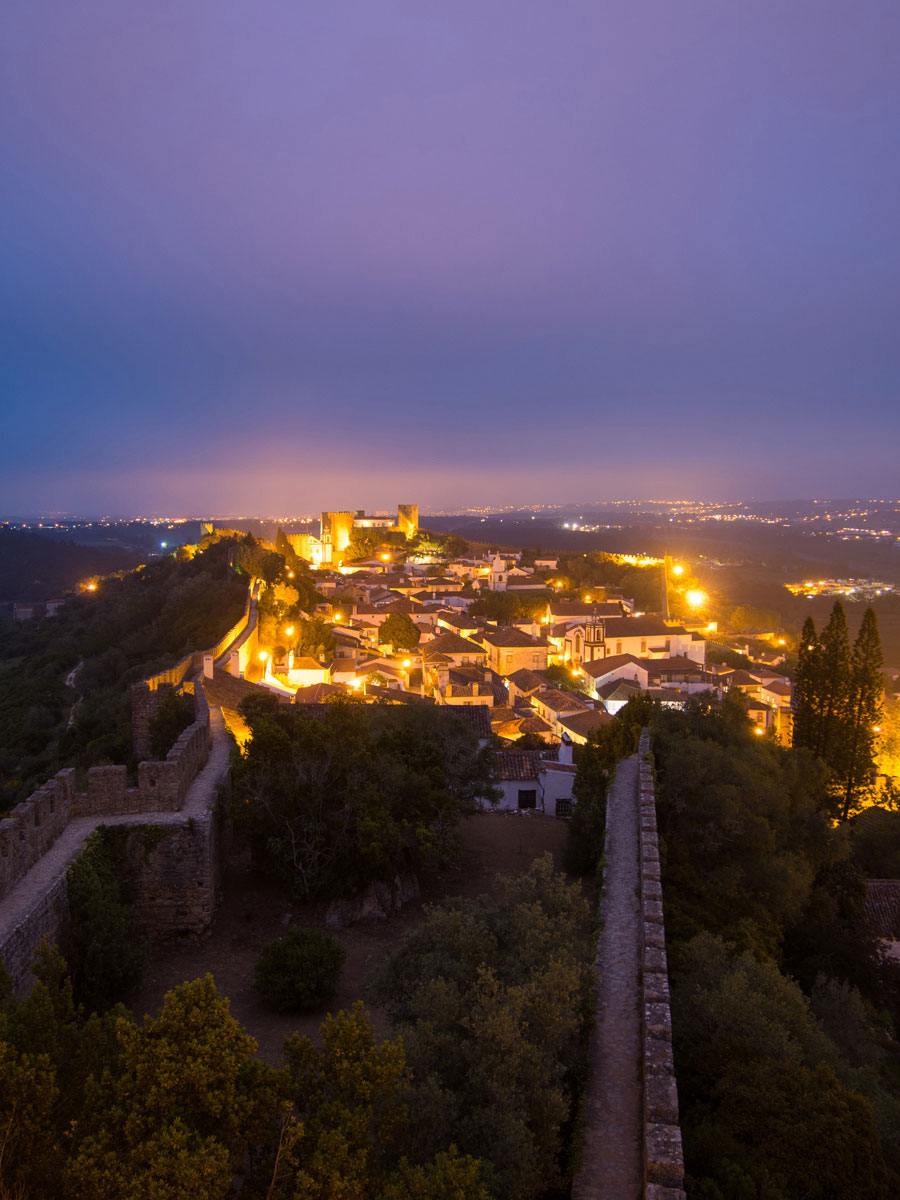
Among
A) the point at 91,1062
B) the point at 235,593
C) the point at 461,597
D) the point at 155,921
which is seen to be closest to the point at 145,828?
the point at 155,921

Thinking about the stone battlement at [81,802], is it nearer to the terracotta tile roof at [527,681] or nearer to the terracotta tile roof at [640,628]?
the terracotta tile roof at [527,681]

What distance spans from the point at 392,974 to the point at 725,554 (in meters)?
124

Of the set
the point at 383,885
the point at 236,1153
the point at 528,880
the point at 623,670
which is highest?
the point at 236,1153

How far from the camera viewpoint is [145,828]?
7.96 meters

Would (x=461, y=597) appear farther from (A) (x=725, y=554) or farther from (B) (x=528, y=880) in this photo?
(A) (x=725, y=554)

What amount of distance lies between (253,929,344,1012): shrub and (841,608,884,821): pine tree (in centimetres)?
2496

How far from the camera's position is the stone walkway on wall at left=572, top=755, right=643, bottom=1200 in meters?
4.65

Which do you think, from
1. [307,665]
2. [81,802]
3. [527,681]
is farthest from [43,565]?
[81,802]

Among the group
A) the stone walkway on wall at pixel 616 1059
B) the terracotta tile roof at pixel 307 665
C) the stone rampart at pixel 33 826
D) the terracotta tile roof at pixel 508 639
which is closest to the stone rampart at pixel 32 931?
the stone rampart at pixel 33 826

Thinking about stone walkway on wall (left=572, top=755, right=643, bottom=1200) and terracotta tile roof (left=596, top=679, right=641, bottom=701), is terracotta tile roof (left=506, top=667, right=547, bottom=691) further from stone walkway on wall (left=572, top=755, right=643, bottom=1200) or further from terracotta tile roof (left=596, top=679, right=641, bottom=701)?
stone walkway on wall (left=572, top=755, right=643, bottom=1200)

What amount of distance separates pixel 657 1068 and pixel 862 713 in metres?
26.2

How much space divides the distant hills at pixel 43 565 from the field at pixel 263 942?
85.0 metres

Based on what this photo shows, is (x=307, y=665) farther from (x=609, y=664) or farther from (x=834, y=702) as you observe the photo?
(x=834, y=702)

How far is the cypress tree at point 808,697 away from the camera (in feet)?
90.2
